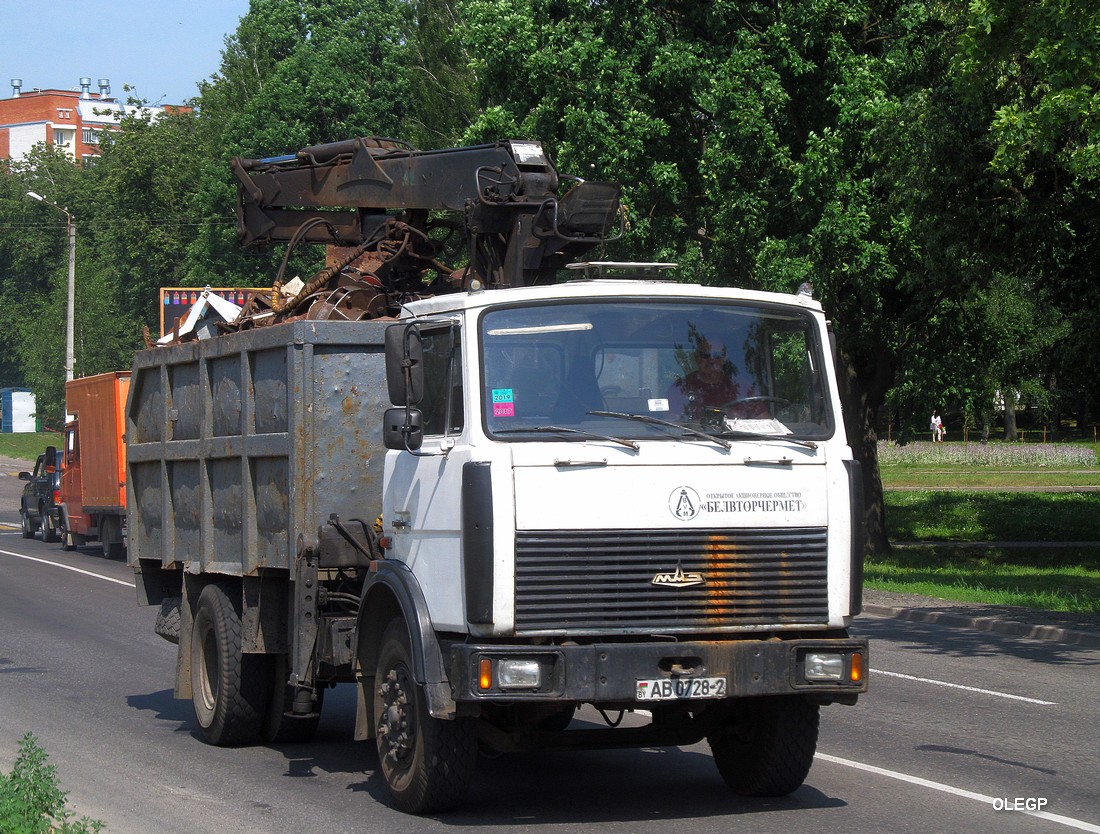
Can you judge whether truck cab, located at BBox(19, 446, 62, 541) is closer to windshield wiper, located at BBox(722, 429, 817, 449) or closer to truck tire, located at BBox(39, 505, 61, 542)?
truck tire, located at BBox(39, 505, 61, 542)

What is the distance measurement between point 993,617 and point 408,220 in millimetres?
9478

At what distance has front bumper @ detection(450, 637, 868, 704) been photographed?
21.1 ft

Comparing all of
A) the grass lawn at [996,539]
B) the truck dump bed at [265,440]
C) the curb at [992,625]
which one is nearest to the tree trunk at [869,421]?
the grass lawn at [996,539]

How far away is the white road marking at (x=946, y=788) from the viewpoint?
6.98m

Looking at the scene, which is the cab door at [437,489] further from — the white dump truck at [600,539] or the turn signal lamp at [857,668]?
the turn signal lamp at [857,668]

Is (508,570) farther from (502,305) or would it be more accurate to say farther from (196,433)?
(196,433)

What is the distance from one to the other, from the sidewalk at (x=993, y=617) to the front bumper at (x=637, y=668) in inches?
355

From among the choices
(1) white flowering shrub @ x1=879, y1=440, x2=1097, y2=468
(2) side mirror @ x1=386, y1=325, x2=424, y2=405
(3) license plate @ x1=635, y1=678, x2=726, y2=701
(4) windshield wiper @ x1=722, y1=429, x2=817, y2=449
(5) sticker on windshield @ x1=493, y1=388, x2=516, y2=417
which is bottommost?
(3) license plate @ x1=635, y1=678, x2=726, y2=701

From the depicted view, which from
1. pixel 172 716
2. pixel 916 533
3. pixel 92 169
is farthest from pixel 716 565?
pixel 92 169

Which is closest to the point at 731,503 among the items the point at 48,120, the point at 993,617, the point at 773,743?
the point at 773,743

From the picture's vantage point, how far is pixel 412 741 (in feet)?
23.2

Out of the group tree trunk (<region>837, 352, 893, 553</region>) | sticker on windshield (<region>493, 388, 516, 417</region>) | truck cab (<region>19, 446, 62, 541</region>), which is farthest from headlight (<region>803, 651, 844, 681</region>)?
truck cab (<region>19, 446, 62, 541</region>)

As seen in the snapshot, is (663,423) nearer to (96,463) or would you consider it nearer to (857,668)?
(857,668)

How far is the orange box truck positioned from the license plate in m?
19.8
